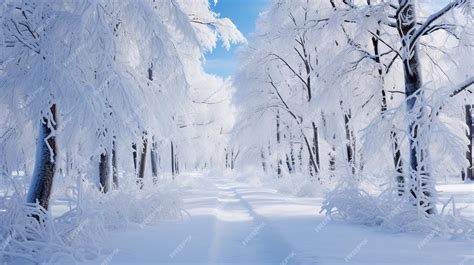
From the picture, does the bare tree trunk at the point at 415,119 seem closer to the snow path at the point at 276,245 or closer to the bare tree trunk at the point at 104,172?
the snow path at the point at 276,245

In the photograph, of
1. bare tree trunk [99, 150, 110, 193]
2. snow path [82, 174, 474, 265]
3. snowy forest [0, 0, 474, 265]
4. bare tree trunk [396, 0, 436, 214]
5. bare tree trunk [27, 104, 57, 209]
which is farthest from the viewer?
bare tree trunk [99, 150, 110, 193]

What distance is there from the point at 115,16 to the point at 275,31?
8.53 meters

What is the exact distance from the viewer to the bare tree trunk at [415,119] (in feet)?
17.8

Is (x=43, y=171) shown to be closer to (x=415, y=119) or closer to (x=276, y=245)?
(x=276, y=245)

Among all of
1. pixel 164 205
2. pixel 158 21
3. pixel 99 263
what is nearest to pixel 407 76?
pixel 158 21

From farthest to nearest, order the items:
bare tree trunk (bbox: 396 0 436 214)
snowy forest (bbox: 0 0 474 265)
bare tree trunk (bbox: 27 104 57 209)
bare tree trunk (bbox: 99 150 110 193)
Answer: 1. bare tree trunk (bbox: 99 150 110 193)
2. bare tree trunk (bbox: 396 0 436 214)
3. bare tree trunk (bbox: 27 104 57 209)
4. snowy forest (bbox: 0 0 474 265)

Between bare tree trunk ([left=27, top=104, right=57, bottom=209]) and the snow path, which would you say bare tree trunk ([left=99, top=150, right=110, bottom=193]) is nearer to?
the snow path

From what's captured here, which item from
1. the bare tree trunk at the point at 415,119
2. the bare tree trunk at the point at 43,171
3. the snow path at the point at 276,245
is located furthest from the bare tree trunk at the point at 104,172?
the bare tree trunk at the point at 415,119

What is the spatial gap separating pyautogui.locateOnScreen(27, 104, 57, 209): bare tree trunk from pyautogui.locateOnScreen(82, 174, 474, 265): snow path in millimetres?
1183

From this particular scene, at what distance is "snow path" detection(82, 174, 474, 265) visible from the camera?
423cm

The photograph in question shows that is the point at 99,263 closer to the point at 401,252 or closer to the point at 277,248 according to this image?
the point at 277,248

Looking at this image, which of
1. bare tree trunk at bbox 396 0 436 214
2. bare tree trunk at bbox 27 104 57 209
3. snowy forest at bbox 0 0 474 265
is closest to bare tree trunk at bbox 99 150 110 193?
snowy forest at bbox 0 0 474 265

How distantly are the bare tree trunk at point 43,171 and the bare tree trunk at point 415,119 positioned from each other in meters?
5.25

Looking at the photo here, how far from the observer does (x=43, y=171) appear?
5422 millimetres
